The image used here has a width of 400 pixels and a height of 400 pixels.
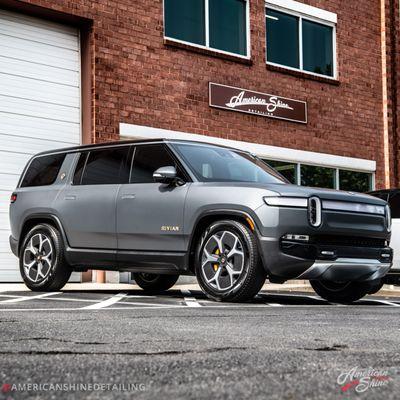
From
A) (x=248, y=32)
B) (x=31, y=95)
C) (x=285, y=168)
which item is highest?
(x=248, y=32)

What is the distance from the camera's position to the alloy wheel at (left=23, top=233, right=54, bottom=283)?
9.86 meters

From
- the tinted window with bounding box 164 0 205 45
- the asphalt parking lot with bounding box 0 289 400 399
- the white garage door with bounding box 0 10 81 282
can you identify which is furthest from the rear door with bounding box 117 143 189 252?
the tinted window with bounding box 164 0 205 45

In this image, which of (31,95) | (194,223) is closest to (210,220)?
(194,223)

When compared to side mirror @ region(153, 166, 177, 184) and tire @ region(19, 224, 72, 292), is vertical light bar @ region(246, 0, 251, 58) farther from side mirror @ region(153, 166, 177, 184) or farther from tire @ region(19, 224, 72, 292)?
side mirror @ region(153, 166, 177, 184)

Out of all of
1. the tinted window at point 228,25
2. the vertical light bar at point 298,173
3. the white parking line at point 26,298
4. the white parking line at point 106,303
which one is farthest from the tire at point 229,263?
the vertical light bar at point 298,173

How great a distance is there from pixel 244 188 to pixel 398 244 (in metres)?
3.48

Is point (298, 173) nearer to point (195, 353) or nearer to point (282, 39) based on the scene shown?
point (282, 39)

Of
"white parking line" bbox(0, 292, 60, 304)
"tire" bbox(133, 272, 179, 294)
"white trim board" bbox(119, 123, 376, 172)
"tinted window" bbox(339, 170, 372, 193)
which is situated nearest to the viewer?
"white parking line" bbox(0, 292, 60, 304)

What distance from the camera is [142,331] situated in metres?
5.28

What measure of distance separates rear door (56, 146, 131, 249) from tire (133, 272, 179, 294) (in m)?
1.55

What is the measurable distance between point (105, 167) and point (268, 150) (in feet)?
28.0

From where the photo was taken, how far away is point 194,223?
8.48 meters

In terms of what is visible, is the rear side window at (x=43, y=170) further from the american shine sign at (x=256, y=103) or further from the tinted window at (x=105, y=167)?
the american shine sign at (x=256, y=103)

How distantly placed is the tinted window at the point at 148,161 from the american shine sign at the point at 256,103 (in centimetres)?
764
